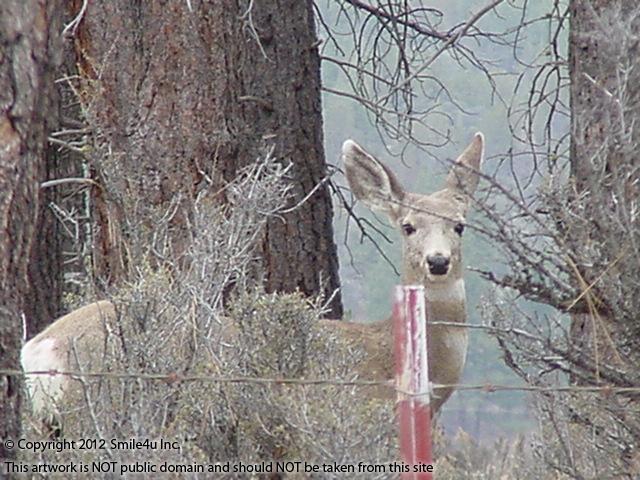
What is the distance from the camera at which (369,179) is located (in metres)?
7.54

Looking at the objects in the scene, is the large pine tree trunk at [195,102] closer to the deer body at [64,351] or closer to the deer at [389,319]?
the deer at [389,319]

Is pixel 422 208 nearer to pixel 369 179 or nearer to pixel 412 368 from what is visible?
pixel 369 179

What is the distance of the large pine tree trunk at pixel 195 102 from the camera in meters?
8.62

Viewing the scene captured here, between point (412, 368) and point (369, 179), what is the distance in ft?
11.1

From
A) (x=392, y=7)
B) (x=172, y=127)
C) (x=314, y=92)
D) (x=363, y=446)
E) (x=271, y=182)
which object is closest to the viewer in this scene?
(x=363, y=446)

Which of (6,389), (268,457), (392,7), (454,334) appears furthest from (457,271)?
(392,7)

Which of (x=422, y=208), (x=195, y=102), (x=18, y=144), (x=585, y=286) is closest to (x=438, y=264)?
(x=422, y=208)

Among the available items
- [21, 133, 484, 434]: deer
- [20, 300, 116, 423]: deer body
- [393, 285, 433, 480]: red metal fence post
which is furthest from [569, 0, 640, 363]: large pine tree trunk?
[20, 300, 116, 423]: deer body

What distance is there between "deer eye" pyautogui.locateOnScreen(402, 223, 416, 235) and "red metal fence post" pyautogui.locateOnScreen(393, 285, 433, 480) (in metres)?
2.95

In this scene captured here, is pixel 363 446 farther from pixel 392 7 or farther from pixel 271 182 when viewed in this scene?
pixel 392 7

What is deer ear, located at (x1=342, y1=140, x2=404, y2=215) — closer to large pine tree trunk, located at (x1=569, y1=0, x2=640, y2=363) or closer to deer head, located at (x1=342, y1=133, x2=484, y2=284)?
deer head, located at (x1=342, y1=133, x2=484, y2=284)

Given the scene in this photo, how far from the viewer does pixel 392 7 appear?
1103cm

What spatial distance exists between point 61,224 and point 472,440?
11.7 feet

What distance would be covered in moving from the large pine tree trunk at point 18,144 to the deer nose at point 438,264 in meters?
3.16
